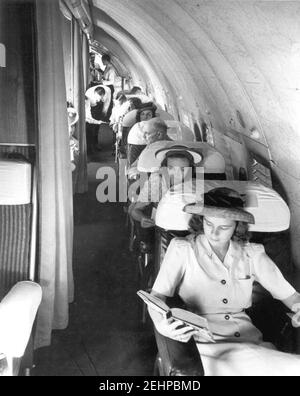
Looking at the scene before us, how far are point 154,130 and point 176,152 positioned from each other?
1373 millimetres

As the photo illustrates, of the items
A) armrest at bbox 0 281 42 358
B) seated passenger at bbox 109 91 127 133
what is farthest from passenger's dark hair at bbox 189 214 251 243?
seated passenger at bbox 109 91 127 133

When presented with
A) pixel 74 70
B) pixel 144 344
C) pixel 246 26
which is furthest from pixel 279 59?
pixel 74 70

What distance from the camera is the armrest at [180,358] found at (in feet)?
4.81

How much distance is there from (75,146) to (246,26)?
1.92 m

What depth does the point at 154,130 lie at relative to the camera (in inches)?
177

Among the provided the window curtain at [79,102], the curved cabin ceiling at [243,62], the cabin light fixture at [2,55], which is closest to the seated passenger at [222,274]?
the curved cabin ceiling at [243,62]

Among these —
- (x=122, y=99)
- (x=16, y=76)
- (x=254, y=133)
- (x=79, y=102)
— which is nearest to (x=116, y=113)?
(x=122, y=99)

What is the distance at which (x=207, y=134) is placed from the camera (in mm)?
3967

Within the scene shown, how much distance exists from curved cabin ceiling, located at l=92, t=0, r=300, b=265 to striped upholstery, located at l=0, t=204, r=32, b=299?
1422mm

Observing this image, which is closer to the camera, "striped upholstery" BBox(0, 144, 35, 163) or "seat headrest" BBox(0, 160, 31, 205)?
"seat headrest" BBox(0, 160, 31, 205)

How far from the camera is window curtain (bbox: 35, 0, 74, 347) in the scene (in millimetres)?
2326

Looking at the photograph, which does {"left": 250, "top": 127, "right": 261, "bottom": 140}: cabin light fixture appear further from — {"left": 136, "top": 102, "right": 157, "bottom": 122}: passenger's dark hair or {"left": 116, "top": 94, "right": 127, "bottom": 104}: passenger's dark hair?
{"left": 116, "top": 94, "right": 127, "bottom": 104}: passenger's dark hair

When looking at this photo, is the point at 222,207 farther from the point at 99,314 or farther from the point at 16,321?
the point at 99,314

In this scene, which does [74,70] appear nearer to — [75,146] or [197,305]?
[75,146]
